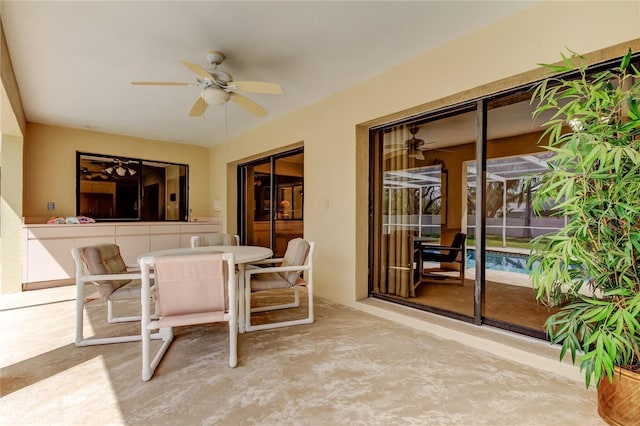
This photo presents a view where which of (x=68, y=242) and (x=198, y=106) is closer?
(x=198, y=106)

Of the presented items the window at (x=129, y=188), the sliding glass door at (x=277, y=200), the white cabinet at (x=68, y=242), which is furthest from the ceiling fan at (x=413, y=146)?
the window at (x=129, y=188)

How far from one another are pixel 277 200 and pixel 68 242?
337cm

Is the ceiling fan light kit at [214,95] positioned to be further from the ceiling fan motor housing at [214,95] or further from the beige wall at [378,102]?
the beige wall at [378,102]

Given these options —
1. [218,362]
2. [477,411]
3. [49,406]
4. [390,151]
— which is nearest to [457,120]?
[390,151]

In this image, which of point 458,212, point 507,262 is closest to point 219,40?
point 458,212

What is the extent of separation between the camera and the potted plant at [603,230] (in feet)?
4.61

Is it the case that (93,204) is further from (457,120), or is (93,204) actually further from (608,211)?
(608,211)

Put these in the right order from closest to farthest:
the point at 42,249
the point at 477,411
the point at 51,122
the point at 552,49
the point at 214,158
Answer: the point at 477,411 < the point at 552,49 < the point at 42,249 < the point at 51,122 < the point at 214,158

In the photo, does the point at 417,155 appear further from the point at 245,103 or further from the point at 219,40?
the point at 219,40

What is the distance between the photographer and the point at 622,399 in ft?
5.11

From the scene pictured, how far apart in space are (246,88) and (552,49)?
2368mm

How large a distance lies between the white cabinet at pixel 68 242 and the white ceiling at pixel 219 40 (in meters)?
1.98

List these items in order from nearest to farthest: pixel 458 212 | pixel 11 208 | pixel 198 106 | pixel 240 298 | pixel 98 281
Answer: pixel 98 281
pixel 240 298
pixel 198 106
pixel 11 208
pixel 458 212

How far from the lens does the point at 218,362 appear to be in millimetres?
2283
